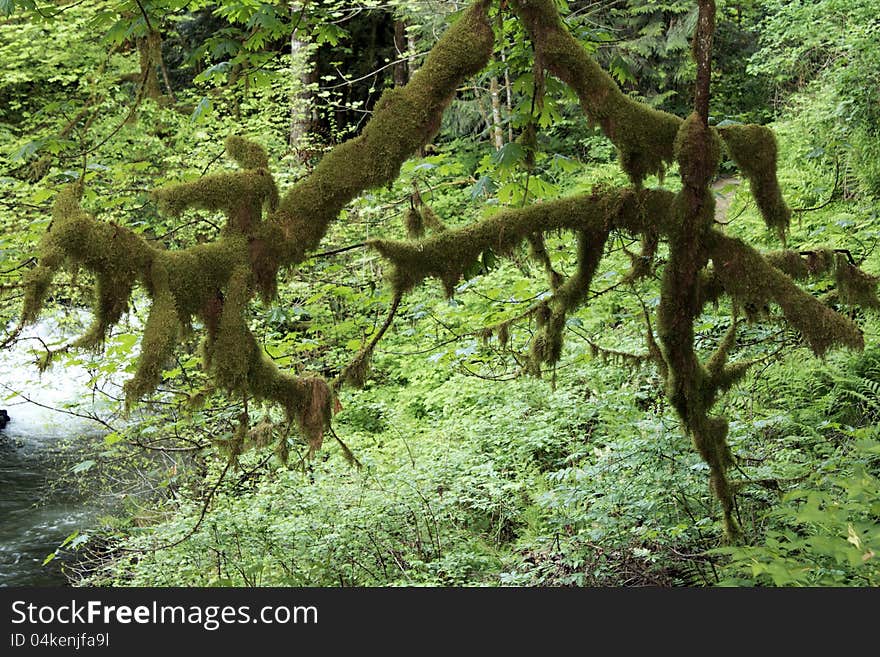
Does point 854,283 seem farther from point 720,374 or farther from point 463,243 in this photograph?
point 463,243

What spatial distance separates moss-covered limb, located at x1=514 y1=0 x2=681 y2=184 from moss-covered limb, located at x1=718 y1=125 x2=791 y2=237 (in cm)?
32

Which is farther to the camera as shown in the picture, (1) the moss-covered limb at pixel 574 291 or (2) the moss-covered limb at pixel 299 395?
(1) the moss-covered limb at pixel 574 291

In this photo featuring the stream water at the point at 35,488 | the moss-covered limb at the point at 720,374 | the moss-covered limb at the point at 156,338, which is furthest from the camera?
the stream water at the point at 35,488

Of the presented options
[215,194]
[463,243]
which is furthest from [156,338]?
[463,243]

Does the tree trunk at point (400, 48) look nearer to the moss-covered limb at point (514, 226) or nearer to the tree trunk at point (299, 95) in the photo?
the tree trunk at point (299, 95)

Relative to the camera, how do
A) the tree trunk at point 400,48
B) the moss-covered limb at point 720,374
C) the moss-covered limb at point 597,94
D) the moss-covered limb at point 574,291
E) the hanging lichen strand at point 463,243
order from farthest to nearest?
the tree trunk at point 400,48, the moss-covered limb at point 720,374, the moss-covered limb at point 574,291, the moss-covered limb at point 597,94, the hanging lichen strand at point 463,243

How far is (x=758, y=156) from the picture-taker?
413cm

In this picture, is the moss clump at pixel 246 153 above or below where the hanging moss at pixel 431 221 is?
below

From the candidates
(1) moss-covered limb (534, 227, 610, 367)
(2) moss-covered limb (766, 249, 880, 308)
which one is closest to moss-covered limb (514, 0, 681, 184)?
(1) moss-covered limb (534, 227, 610, 367)

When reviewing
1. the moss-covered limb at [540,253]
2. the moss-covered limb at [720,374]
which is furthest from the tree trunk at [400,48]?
the moss-covered limb at [720,374]

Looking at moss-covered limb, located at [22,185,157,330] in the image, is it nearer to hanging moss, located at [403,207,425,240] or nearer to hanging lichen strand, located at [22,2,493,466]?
hanging lichen strand, located at [22,2,493,466]

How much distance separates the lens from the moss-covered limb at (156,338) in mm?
3342

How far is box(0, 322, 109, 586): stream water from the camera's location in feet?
29.0

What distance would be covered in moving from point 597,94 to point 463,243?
1053 millimetres
